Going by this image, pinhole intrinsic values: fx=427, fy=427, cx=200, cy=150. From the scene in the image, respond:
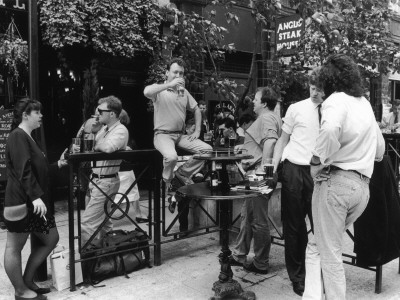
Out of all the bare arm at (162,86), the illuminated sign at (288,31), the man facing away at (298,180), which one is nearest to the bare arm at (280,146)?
the man facing away at (298,180)

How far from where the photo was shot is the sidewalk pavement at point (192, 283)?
13.4 feet

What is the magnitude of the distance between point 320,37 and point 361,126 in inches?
175

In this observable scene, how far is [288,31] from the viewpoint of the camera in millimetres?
9164

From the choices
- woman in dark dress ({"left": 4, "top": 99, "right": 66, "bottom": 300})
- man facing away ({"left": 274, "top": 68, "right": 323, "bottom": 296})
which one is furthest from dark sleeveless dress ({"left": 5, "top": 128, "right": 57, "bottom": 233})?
man facing away ({"left": 274, "top": 68, "right": 323, "bottom": 296})

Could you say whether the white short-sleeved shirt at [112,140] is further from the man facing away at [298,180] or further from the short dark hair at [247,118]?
the short dark hair at [247,118]

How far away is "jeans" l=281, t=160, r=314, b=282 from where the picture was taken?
13.4ft

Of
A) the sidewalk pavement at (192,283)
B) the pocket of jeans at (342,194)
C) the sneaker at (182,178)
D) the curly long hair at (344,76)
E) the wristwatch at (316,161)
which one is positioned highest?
the curly long hair at (344,76)

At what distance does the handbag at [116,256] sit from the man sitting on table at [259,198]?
1.08 meters

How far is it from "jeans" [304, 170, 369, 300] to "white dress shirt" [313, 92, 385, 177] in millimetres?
95

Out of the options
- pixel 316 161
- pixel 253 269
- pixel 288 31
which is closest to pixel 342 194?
pixel 316 161

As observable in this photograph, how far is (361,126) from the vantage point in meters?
3.15

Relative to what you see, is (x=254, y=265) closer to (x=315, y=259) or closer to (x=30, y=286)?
(x=315, y=259)

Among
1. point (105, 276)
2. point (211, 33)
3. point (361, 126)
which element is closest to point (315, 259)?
point (361, 126)

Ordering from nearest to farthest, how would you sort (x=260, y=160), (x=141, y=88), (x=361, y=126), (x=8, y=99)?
(x=361, y=126) → (x=260, y=160) → (x=8, y=99) → (x=141, y=88)
